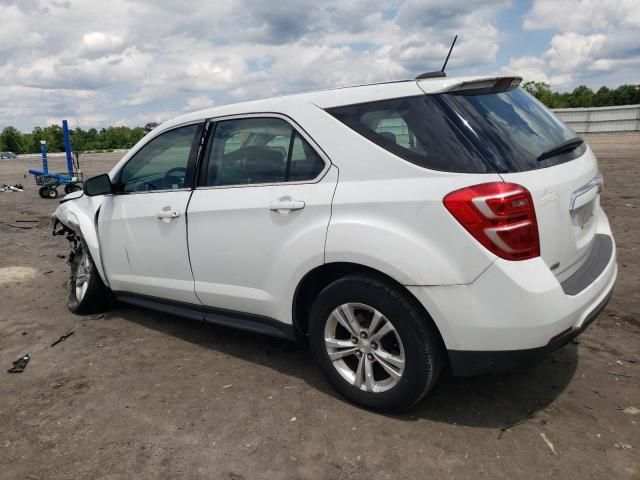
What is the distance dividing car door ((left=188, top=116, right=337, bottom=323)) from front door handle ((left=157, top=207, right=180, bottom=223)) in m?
0.15

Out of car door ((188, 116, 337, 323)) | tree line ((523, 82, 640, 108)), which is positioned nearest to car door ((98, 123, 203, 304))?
car door ((188, 116, 337, 323))

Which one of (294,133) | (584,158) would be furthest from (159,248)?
(584,158)

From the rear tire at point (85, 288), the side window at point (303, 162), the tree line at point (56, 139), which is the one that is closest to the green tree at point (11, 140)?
the tree line at point (56, 139)

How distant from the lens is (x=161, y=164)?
4.09m

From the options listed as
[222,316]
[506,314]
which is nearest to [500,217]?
[506,314]

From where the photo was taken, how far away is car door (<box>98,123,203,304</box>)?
12.5 ft

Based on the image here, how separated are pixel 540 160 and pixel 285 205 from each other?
4.63ft

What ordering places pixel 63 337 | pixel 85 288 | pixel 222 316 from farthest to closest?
pixel 85 288
pixel 63 337
pixel 222 316

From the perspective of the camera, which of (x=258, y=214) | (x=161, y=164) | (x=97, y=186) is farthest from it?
(x=97, y=186)

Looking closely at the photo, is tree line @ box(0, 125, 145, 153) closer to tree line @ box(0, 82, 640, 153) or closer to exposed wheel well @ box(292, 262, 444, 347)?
tree line @ box(0, 82, 640, 153)

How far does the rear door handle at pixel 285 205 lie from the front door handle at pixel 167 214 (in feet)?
3.07

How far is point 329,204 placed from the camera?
293 centimetres

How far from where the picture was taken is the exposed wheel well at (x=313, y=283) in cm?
291

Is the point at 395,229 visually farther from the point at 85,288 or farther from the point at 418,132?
the point at 85,288
